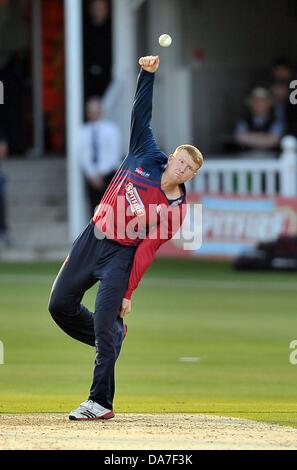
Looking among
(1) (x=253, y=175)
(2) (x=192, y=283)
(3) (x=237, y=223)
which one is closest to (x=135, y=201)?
(2) (x=192, y=283)

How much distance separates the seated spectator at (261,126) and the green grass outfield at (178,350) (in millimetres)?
3387

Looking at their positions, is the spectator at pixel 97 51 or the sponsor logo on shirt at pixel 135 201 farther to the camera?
the spectator at pixel 97 51

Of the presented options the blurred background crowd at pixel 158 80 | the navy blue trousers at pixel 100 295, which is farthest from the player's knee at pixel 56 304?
the blurred background crowd at pixel 158 80

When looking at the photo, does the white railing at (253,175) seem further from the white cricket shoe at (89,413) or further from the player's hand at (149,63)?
the white cricket shoe at (89,413)

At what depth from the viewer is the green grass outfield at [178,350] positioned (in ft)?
33.5

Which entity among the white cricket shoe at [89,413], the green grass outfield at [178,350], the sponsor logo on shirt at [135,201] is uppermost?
the sponsor logo on shirt at [135,201]

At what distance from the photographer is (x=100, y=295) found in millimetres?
8867

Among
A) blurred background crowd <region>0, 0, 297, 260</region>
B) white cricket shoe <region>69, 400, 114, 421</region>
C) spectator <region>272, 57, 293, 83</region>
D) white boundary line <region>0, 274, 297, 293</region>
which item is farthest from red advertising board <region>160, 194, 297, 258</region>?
white cricket shoe <region>69, 400, 114, 421</region>

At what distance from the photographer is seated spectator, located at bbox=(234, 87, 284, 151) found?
2223 centimetres

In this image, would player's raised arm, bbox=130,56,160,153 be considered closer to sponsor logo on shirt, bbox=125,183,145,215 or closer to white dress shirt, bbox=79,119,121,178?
sponsor logo on shirt, bbox=125,183,145,215

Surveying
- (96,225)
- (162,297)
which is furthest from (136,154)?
(162,297)

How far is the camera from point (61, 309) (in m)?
9.05

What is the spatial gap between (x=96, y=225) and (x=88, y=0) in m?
16.7
